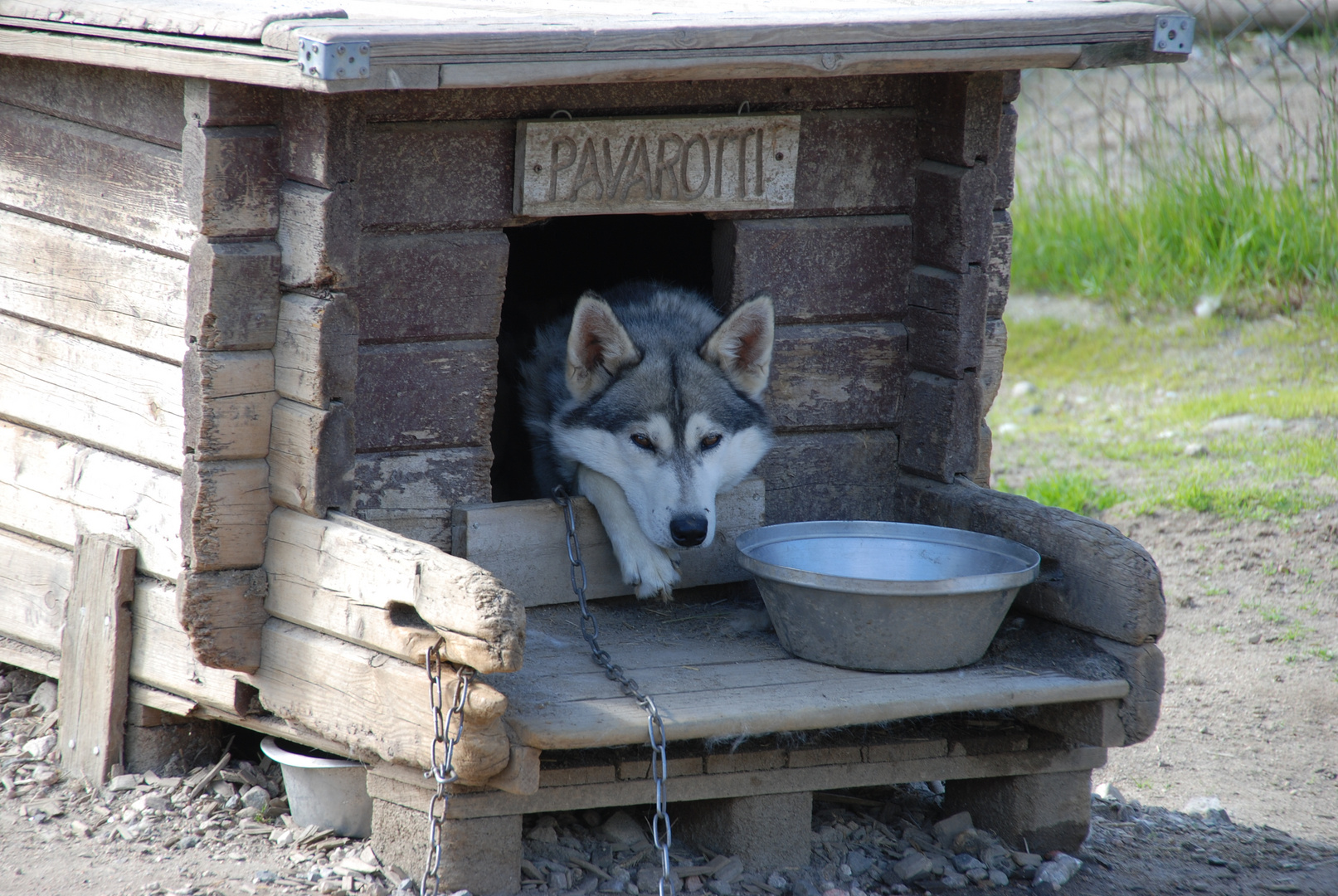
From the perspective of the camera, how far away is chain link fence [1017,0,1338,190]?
8297 millimetres

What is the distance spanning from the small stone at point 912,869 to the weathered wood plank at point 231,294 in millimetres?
2172

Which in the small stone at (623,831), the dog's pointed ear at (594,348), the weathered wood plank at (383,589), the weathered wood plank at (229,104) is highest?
the weathered wood plank at (229,104)

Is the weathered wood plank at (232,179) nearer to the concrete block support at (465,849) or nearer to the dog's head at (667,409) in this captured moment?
the dog's head at (667,409)

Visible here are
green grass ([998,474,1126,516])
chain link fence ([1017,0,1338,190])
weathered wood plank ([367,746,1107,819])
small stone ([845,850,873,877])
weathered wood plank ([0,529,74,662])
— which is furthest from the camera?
chain link fence ([1017,0,1338,190])

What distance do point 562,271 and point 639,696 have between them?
9.09 ft

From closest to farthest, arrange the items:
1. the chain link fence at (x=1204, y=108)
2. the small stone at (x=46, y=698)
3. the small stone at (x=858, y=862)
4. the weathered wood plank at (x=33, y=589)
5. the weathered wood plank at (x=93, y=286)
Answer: the weathered wood plank at (x=93, y=286) → the small stone at (x=858, y=862) → the weathered wood plank at (x=33, y=589) → the small stone at (x=46, y=698) → the chain link fence at (x=1204, y=108)

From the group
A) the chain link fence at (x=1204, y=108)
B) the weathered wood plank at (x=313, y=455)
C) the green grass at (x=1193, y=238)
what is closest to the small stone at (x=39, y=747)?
the weathered wood plank at (x=313, y=455)

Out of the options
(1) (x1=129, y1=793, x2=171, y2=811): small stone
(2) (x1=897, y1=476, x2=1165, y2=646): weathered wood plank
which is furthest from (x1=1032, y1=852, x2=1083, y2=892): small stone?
(1) (x1=129, y1=793, x2=171, y2=811): small stone

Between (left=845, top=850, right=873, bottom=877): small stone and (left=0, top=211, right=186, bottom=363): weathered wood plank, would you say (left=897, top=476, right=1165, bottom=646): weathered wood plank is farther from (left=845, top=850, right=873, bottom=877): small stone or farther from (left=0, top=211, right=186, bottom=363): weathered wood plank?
(left=0, top=211, right=186, bottom=363): weathered wood plank

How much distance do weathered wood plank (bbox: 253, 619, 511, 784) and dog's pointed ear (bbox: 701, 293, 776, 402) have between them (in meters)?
1.47

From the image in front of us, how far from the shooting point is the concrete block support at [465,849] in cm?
314

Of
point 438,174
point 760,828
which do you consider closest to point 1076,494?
point 760,828

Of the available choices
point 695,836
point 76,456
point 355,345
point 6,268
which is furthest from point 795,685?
point 6,268

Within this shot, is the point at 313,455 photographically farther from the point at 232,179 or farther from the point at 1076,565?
the point at 1076,565
